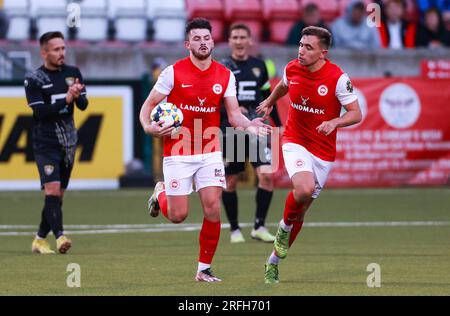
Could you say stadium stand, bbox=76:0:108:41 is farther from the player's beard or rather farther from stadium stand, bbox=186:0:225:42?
the player's beard

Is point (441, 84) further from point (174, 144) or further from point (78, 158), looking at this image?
point (174, 144)

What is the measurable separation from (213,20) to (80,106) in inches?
481

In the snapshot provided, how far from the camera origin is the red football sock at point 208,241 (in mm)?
10516

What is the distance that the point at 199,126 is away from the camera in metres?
10.7

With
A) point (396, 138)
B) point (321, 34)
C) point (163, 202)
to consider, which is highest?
point (321, 34)

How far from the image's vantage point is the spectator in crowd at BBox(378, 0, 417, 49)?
25062mm

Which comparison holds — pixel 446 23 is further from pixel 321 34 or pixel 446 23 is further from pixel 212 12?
pixel 321 34

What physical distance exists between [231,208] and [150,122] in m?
4.40

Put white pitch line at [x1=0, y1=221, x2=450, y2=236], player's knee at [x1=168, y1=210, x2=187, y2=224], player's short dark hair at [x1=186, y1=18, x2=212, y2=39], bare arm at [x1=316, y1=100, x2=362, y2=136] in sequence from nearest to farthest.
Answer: bare arm at [x1=316, y1=100, x2=362, y2=136] → player's short dark hair at [x1=186, y1=18, x2=212, y2=39] → player's knee at [x1=168, y1=210, x2=187, y2=224] → white pitch line at [x1=0, y1=221, x2=450, y2=236]

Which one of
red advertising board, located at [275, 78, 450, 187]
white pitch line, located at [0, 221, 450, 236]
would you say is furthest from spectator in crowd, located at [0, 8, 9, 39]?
white pitch line, located at [0, 221, 450, 236]

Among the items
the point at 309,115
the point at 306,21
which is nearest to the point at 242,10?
the point at 306,21

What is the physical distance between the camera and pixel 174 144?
1073cm

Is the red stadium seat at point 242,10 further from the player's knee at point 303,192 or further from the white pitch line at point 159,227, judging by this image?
the player's knee at point 303,192
